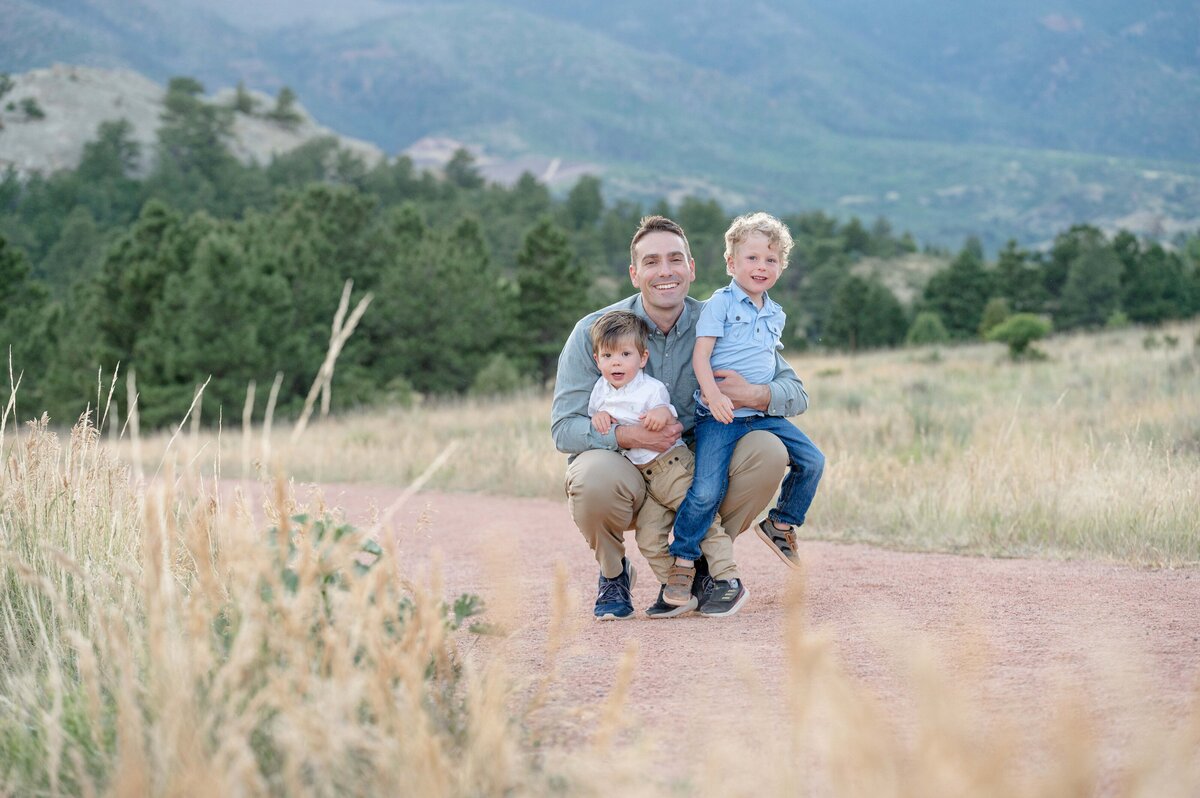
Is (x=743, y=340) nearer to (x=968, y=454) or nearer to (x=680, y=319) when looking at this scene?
(x=680, y=319)

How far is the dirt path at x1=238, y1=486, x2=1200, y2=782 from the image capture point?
3543 mm

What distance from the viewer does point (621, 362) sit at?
5133mm

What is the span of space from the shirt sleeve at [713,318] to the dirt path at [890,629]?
126 centimetres

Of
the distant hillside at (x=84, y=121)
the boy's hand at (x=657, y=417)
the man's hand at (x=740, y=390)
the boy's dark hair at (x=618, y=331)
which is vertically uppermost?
the distant hillside at (x=84, y=121)

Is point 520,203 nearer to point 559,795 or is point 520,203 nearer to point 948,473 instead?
point 948,473

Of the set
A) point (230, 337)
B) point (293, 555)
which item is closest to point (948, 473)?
point (293, 555)

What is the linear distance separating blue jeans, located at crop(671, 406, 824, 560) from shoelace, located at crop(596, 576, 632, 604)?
0.30 meters

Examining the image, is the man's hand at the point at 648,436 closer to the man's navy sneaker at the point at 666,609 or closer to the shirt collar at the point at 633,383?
the shirt collar at the point at 633,383

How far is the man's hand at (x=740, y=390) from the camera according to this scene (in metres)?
5.26

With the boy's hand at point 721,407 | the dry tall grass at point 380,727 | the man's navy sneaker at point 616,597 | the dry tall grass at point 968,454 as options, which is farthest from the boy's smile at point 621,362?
the dry tall grass at point 380,727

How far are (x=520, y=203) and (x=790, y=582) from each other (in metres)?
64.6

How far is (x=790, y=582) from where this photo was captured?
6.06 m

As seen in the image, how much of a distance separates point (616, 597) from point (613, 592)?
0.09 ft

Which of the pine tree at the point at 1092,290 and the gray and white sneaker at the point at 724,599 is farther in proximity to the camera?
the pine tree at the point at 1092,290
